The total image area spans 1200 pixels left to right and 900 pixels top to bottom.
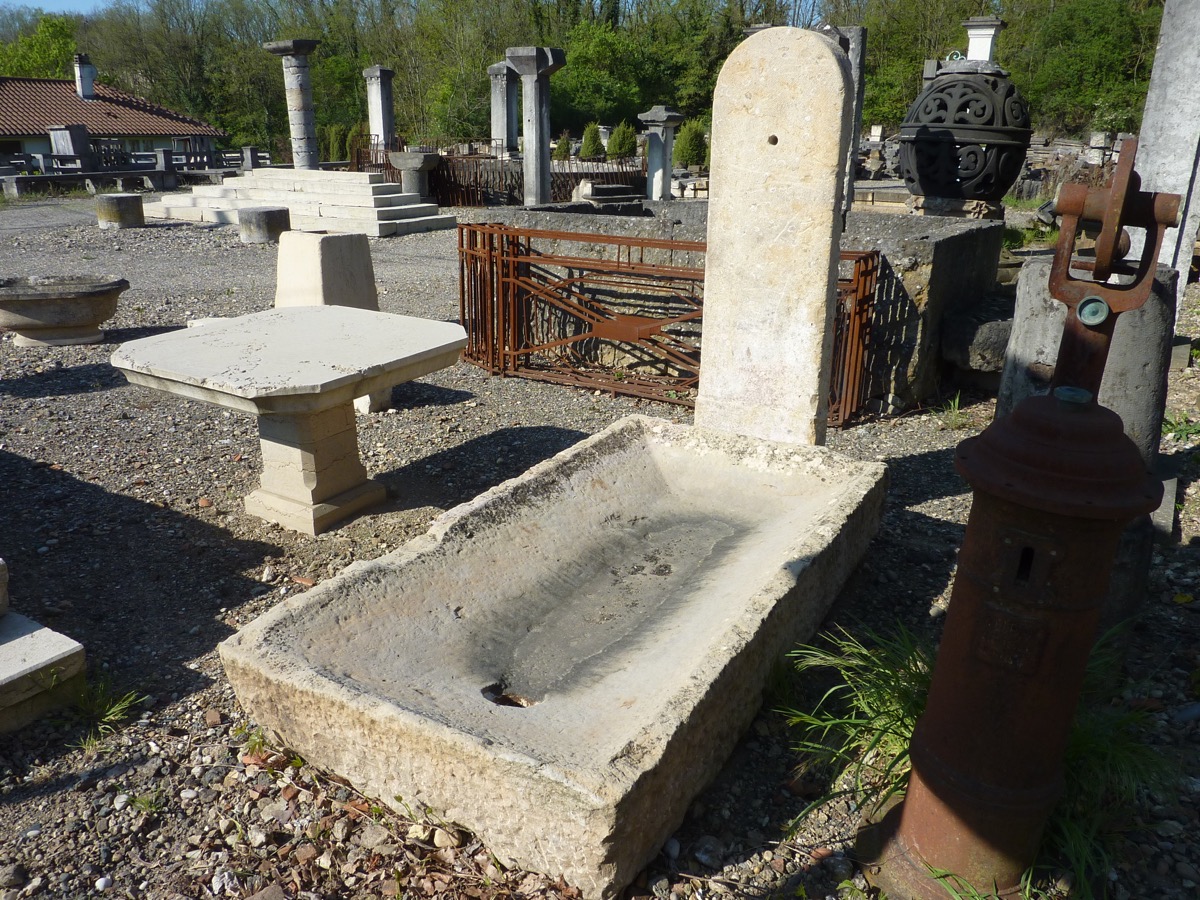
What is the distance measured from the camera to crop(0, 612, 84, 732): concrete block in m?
2.60

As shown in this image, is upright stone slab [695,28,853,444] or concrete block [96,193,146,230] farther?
concrete block [96,193,146,230]

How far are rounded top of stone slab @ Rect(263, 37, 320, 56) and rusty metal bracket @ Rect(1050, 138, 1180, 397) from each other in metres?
16.7

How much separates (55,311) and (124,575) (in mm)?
4604

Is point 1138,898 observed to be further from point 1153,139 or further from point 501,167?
point 501,167

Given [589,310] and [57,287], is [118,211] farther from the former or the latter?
[589,310]

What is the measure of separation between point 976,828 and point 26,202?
2027cm

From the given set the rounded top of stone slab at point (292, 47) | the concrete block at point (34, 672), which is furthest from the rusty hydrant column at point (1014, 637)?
the rounded top of stone slab at point (292, 47)

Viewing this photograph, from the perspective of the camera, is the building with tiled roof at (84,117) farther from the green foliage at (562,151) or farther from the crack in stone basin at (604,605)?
the crack in stone basin at (604,605)

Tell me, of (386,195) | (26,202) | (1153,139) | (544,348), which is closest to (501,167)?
(386,195)

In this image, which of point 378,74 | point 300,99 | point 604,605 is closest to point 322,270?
point 604,605

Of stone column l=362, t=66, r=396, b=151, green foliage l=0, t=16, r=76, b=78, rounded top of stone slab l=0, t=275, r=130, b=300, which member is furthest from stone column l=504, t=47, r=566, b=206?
green foliage l=0, t=16, r=76, b=78

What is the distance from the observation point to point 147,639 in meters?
3.13

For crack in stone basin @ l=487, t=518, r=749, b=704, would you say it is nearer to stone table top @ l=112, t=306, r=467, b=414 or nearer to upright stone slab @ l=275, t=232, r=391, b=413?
stone table top @ l=112, t=306, r=467, b=414

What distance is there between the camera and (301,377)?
3.61 metres
